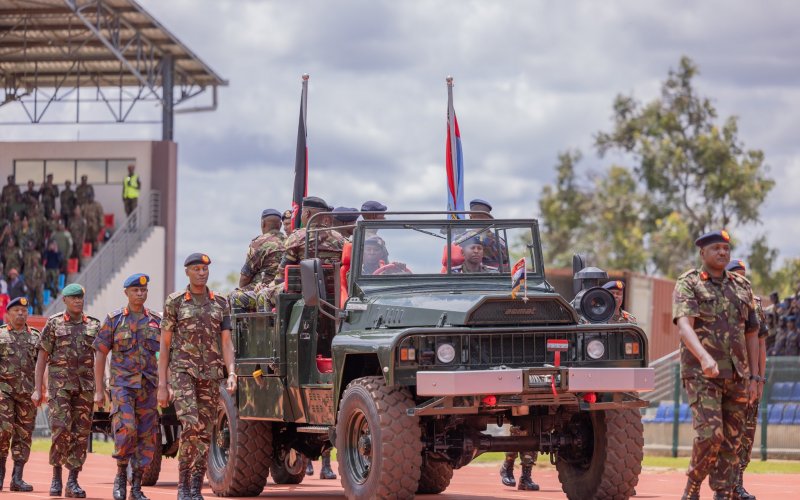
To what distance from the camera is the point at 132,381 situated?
1434 cm

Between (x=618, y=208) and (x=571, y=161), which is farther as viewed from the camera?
(x=571, y=161)

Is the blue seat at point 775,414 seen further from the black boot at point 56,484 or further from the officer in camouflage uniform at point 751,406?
the black boot at point 56,484

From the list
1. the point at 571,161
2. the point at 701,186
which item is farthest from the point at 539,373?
the point at 571,161

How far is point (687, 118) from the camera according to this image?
193 ft

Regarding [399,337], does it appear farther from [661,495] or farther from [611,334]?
[661,495]

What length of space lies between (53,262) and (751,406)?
2749cm

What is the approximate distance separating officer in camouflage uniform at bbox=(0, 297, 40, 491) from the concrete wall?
70.6 ft

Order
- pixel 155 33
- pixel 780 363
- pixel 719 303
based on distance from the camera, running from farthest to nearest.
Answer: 1. pixel 155 33
2. pixel 780 363
3. pixel 719 303

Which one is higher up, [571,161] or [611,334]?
[571,161]

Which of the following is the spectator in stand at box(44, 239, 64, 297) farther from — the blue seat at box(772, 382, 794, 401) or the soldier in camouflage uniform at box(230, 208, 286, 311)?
the soldier in camouflage uniform at box(230, 208, 286, 311)

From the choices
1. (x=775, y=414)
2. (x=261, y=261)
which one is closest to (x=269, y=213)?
(x=261, y=261)

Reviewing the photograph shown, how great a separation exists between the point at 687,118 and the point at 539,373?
158ft

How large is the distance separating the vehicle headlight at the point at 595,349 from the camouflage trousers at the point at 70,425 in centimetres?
562

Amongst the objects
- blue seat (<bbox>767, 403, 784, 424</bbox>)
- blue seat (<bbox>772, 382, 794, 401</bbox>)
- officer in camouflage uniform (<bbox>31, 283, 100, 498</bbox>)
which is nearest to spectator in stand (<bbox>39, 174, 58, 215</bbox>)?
blue seat (<bbox>772, 382, 794, 401</bbox>)
